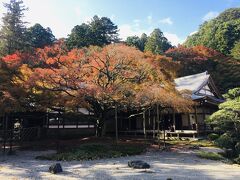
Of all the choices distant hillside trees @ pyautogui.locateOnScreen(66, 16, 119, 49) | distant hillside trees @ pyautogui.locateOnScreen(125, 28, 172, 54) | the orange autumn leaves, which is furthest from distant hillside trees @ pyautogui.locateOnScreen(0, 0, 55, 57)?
the orange autumn leaves

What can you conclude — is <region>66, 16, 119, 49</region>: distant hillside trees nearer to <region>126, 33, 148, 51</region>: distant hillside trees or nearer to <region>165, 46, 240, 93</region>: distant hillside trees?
<region>126, 33, 148, 51</region>: distant hillside trees

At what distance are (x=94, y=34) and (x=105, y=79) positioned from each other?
108 feet

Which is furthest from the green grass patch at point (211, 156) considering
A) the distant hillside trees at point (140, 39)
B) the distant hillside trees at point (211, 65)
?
the distant hillside trees at point (140, 39)

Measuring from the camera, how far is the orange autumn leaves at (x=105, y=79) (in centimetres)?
1691

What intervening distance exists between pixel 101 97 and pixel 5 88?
5739 mm

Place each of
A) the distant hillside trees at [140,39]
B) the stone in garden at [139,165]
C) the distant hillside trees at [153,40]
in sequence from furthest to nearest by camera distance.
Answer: the distant hillside trees at [140,39], the distant hillside trees at [153,40], the stone in garden at [139,165]

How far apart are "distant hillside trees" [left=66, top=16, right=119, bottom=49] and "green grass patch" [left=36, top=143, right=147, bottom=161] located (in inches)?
1273

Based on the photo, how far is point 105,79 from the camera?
1862 centimetres

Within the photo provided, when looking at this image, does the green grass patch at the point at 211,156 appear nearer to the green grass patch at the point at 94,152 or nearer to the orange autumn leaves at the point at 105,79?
the green grass patch at the point at 94,152

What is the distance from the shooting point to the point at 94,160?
1317cm

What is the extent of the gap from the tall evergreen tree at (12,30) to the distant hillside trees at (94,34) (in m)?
7.92

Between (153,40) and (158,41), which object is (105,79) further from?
(158,41)

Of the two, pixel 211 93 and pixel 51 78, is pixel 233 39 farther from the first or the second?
pixel 51 78

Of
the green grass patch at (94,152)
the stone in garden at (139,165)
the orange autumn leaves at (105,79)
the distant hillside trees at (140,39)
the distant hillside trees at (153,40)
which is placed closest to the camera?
the stone in garden at (139,165)
